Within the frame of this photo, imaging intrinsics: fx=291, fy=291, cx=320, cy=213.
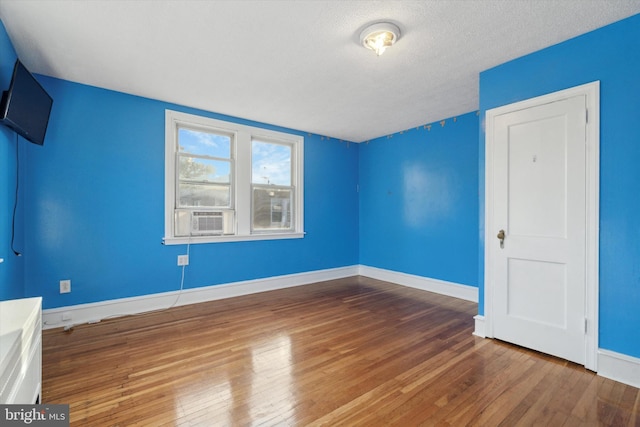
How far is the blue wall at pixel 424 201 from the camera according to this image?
3867 mm

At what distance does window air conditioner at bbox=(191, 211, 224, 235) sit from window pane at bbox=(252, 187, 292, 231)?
0.55 metres

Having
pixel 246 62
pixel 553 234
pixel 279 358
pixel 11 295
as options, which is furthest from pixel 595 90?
pixel 11 295

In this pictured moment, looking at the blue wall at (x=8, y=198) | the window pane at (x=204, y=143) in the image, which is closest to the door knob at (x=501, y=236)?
the window pane at (x=204, y=143)

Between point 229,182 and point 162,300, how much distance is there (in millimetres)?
1679

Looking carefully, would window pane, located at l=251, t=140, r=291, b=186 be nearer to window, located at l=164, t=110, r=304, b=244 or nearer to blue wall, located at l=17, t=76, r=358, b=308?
window, located at l=164, t=110, r=304, b=244

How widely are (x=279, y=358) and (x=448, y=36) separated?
9.10 ft

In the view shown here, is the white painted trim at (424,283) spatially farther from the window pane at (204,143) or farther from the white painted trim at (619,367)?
the window pane at (204,143)

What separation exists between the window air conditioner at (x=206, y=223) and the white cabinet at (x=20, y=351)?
2146mm

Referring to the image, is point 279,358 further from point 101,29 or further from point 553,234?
point 101,29

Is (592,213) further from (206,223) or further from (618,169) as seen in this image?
(206,223)

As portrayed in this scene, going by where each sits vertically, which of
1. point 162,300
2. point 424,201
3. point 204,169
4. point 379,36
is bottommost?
point 162,300

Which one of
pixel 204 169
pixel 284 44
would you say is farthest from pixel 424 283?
pixel 284 44

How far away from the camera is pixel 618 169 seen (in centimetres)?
200

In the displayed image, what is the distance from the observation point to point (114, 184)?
10.3ft
